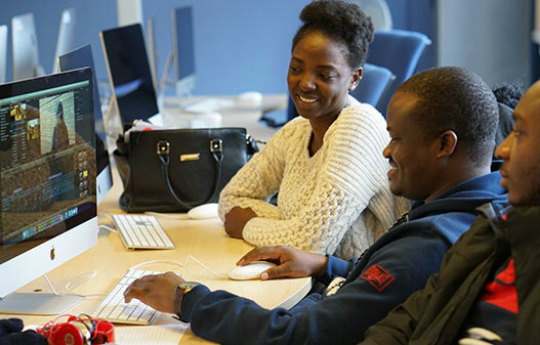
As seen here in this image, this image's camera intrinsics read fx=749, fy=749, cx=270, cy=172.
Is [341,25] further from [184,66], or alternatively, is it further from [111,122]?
[184,66]

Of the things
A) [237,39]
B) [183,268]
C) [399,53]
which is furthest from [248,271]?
[237,39]

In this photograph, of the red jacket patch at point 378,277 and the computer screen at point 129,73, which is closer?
the red jacket patch at point 378,277

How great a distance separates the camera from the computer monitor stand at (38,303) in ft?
4.82

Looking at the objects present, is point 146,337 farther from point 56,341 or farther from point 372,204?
point 372,204

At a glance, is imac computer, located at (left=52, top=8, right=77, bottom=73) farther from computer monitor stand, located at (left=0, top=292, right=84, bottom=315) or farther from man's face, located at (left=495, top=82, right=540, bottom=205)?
man's face, located at (left=495, top=82, right=540, bottom=205)

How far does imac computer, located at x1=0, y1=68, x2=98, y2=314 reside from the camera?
138 cm

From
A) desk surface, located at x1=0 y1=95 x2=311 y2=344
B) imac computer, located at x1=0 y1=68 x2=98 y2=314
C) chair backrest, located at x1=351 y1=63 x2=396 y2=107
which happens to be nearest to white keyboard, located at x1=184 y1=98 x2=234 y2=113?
chair backrest, located at x1=351 y1=63 x2=396 y2=107

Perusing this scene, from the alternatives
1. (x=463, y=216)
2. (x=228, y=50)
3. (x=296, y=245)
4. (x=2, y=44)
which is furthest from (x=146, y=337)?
(x=228, y=50)

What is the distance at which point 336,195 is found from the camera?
1.72m

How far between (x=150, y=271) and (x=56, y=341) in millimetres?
440

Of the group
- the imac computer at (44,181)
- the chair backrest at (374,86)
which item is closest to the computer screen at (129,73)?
the chair backrest at (374,86)

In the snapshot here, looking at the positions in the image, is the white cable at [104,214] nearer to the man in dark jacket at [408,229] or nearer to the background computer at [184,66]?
the man in dark jacket at [408,229]

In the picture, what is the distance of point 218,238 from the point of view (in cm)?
196

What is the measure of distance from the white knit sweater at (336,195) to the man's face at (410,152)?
36 cm
